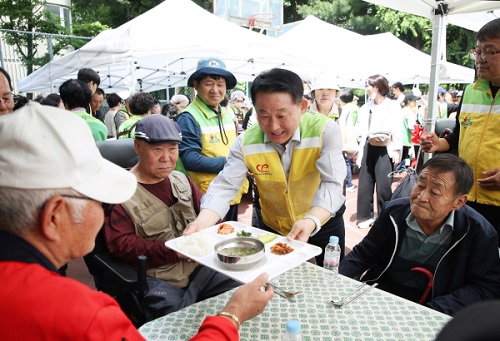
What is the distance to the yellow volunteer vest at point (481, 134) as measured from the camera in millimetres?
2270

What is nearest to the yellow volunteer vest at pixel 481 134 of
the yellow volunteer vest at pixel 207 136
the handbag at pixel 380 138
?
the yellow volunteer vest at pixel 207 136

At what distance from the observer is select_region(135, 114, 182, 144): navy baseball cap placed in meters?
2.26

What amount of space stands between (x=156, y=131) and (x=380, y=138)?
3399mm

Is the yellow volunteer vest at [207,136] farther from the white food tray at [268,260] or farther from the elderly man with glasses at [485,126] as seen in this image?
the elderly man with glasses at [485,126]

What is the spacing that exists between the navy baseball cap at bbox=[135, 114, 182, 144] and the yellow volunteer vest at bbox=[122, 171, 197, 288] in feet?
0.98

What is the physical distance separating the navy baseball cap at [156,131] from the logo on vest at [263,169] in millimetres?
571

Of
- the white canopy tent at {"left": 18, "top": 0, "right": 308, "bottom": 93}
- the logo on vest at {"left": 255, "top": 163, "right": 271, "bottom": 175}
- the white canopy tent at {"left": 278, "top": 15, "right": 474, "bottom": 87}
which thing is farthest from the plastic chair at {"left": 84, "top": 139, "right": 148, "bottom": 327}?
the white canopy tent at {"left": 278, "top": 15, "right": 474, "bottom": 87}

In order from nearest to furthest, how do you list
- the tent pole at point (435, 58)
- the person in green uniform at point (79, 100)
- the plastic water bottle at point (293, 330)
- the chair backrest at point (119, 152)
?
1. the plastic water bottle at point (293, 330)
2. the chair backrest at point (119, 152)
3. the tent pole at point (435, 58)
4. the person in green uniform at point (79, 100)

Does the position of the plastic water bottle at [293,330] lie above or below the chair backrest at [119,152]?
below

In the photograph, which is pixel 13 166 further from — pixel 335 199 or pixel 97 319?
pixel 335 199

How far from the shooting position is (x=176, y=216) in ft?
7.71

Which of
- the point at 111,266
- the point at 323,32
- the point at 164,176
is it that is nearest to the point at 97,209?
the point at 111,266

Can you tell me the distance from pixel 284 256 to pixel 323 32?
35.8ft

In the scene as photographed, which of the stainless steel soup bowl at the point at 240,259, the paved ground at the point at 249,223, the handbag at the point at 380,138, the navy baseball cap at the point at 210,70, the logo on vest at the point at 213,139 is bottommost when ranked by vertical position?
the paved ground at the point at 249,223
